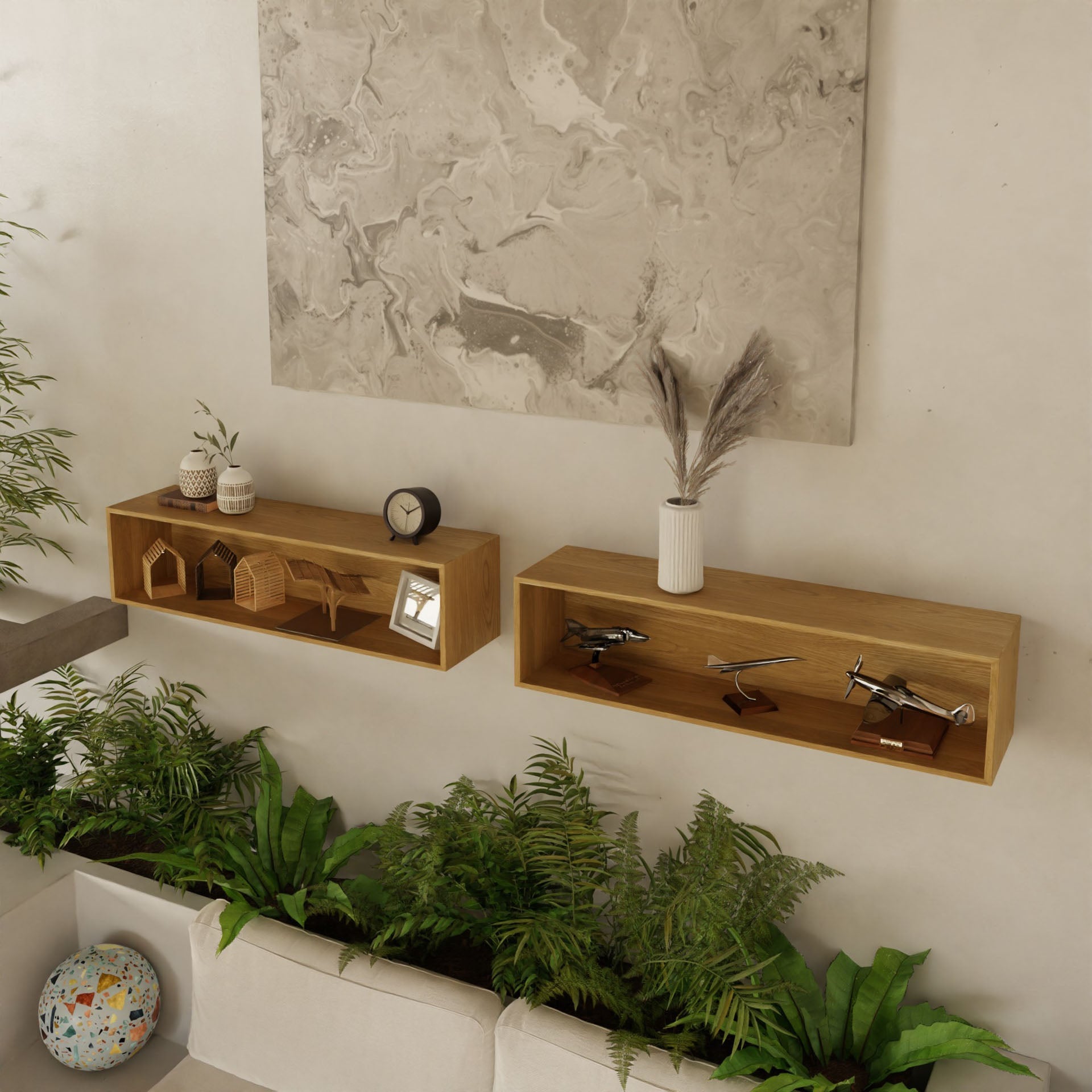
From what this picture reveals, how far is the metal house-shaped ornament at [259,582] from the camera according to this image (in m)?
2.93

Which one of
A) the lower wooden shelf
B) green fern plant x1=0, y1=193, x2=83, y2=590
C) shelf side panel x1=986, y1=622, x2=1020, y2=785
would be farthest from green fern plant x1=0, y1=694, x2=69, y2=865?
shelf side panel x1=986, y1=622, x2=1020, y2=785

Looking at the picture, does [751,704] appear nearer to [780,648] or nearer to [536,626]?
[780,648]

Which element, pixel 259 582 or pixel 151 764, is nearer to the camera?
pixel 259 582

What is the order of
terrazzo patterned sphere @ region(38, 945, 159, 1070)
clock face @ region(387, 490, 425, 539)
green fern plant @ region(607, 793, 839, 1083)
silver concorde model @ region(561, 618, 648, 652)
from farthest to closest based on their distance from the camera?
terrazzo patterned sphere @ region(38, 945, 159, 1070), clock face @ region(387, 490, 425, 539), silver concorde model @ region(561, 618, 648, 652), green fern plant @ region(607, 793, 839, 1083)

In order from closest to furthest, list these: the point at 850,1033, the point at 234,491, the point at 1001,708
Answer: the point at 1001,708
the point at 850,1033
the point at 234,491

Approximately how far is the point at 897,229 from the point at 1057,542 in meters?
0.69

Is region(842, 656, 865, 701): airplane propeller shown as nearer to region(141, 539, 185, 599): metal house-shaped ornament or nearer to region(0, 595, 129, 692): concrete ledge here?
region(141, 539, 185, 599): metal house-shaped ornament

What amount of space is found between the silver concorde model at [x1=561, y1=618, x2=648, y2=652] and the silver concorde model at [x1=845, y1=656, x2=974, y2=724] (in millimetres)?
495

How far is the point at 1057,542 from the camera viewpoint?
7.14 feet

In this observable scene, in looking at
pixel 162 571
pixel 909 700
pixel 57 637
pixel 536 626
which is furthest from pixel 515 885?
pixel 57 637

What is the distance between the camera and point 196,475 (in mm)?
2908

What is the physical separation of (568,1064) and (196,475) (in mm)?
1698

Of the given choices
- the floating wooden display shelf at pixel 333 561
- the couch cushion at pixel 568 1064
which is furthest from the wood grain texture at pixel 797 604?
the couch cushion at pixel 568 1064

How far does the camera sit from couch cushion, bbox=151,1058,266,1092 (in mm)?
2797
